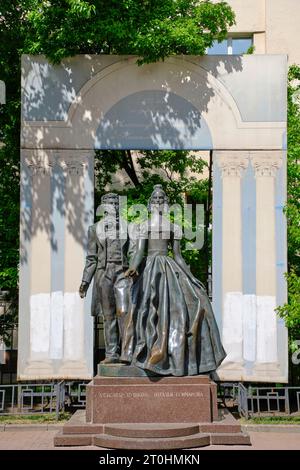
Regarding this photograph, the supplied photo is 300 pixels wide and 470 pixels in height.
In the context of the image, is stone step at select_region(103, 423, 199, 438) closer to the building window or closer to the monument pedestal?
the monument pedestal

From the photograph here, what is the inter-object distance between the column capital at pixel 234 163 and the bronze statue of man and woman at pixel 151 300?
4313 millimetres

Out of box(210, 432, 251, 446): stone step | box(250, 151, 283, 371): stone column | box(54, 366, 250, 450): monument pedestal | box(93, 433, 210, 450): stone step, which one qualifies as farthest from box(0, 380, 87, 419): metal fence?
box(210, 432, 251, 446): stone step

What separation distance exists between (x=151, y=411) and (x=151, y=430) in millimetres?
519

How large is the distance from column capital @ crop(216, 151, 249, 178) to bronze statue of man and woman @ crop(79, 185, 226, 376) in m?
4.31

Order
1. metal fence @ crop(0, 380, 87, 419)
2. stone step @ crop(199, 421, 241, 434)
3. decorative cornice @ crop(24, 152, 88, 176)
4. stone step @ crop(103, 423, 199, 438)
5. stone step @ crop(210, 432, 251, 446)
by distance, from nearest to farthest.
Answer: stone step @ crop(103, 423, 199, 438), stone step @ crop(210, 432, 251, 446), stone step @ crop(199, 421, 241, 434), metal fence @ crop(0, 380, 87, 419), decorative cornice @ crop(24, 152, 88, 176)

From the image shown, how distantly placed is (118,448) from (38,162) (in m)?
7.58

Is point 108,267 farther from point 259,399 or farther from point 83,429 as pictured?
point 259,399

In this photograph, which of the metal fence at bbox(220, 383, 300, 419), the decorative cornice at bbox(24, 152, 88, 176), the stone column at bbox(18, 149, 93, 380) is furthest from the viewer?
the decorative cornice at bbox(24, 152, 88, 176)

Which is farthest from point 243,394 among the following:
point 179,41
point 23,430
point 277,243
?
point 179,41

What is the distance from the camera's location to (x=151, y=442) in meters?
8.48

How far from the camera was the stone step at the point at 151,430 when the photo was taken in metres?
8.69

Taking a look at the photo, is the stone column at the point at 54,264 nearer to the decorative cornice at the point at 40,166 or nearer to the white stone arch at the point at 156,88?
the decorative cornice at the point at 40,166

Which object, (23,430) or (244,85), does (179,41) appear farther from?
(23,430)

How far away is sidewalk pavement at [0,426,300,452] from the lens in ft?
34.3
